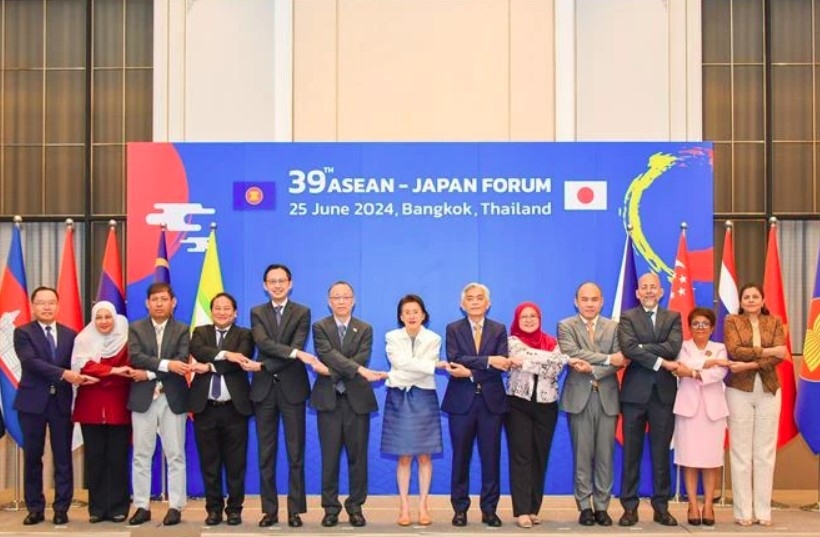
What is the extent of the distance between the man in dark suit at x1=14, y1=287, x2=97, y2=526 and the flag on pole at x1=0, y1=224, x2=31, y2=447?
36 cm

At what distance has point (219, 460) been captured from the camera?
267 inches

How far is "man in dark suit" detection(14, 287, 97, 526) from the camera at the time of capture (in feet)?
22.5

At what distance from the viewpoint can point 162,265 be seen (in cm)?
754

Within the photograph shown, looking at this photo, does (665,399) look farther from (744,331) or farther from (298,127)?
(298,127)

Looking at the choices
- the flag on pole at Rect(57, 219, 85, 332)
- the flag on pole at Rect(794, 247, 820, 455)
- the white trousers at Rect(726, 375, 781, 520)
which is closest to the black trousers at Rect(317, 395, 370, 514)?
the flag on pole at Rect(57, 219, 85, 332)

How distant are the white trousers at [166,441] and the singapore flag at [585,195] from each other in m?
3.18

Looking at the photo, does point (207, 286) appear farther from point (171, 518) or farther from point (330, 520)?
point (330, 520)

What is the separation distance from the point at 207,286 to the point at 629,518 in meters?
3.35

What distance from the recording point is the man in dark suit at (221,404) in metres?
6.70

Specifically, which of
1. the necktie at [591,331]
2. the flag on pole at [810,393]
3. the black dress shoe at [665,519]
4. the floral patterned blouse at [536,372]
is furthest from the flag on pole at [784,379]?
the floral patterned blouse at [536,372]

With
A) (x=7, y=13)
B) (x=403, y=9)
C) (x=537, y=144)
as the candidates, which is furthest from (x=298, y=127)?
(x=7, y=13)

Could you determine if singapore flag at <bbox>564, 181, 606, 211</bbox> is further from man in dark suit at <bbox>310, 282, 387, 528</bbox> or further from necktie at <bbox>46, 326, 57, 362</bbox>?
necktie at <bbox>46, 326, 57, 362</bbox>

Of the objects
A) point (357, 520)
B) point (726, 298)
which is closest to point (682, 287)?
point (726, 298)

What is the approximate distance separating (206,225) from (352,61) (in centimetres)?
227
